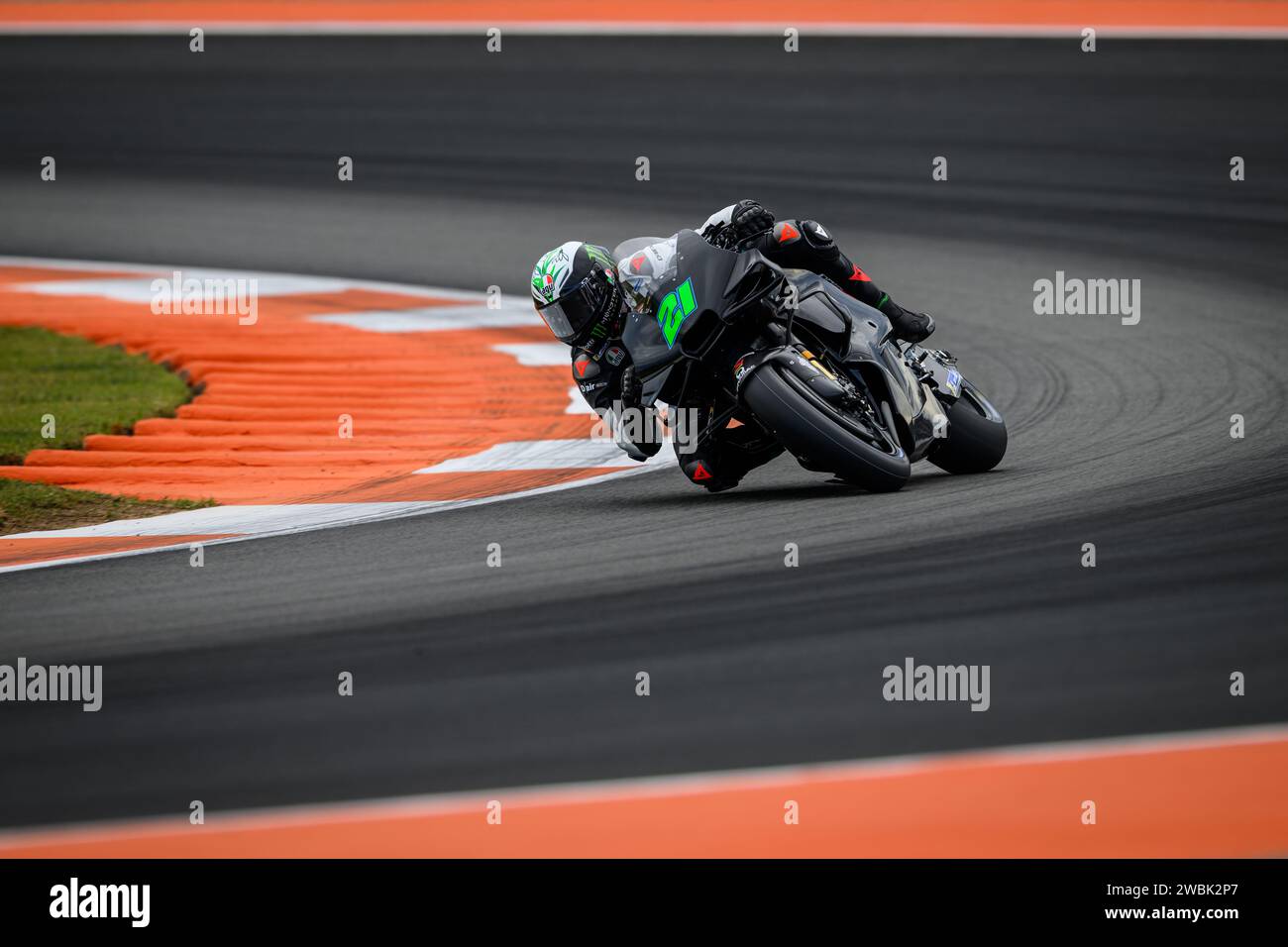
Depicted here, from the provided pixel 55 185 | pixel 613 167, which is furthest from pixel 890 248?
pixel 55 185

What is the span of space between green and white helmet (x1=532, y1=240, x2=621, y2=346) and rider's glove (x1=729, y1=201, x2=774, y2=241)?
0.59 meters

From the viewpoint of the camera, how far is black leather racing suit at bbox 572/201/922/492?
8.38 metres

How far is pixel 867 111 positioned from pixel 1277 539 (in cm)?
1266

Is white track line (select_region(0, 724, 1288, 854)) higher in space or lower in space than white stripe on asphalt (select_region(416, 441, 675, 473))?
lower

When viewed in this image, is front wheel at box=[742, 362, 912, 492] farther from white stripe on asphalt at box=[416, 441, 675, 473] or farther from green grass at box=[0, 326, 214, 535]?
green grass at box=[0, 326, 214, 535]

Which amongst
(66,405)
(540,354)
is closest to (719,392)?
(540,354)

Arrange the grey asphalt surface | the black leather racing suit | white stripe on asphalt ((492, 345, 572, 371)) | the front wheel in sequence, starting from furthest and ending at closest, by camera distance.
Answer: white stripe on asphalt ((492, 345, 572, 371)) → the black leather racing suit → the front wheel → the grey asphalt surface

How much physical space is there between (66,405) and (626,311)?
15.9ft

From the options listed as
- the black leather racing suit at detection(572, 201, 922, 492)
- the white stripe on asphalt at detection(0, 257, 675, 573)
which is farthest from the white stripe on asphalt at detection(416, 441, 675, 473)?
the black leather racing suit at detection(572, 201, 922, 492)

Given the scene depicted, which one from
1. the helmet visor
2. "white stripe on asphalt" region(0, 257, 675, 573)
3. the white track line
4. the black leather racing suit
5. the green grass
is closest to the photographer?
the white track line

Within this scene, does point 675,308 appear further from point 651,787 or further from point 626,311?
point 651,787

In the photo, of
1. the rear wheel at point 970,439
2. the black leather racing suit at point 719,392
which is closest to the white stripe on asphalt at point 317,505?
the black leather racing suit at point 719,392

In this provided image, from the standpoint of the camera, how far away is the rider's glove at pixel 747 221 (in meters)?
8.32

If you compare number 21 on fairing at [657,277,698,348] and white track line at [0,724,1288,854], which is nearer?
white track line at [0,724,1288,854]
